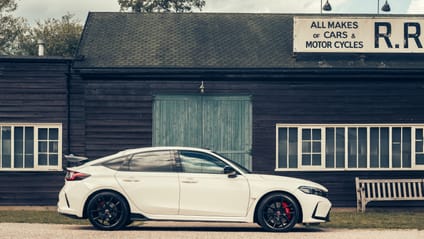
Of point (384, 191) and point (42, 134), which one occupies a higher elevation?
point (42, 134)

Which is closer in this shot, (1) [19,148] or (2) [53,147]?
(1) [19,148]

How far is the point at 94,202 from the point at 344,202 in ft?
31.0

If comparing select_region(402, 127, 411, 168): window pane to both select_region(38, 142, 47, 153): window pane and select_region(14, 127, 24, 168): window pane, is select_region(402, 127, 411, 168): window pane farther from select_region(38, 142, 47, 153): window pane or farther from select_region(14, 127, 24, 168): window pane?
select_region(14, 127, 24, 168): window pane

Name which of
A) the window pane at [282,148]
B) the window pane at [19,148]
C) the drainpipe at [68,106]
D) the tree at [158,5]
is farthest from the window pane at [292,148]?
the tree at [158,5]

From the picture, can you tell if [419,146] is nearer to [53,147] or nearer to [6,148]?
[53,147]

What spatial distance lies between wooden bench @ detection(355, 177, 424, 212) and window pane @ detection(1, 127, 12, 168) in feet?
29.2

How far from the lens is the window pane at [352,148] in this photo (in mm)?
23234

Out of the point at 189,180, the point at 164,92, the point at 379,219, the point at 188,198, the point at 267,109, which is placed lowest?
the point at 379,219

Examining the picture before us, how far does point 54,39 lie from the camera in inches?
2522

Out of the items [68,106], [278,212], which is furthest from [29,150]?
[278,212]

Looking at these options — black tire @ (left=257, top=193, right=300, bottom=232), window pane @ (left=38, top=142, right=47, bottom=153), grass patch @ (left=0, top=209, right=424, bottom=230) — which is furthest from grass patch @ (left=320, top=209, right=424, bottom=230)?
window pane @ (left=38, top=142, right=47, bottom=153)

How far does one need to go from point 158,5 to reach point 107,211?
41.1m

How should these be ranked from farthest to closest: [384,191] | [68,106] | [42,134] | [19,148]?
[68,106], [42,134], [19,148], [384,191]

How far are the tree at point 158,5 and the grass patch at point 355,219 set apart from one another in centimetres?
3410
